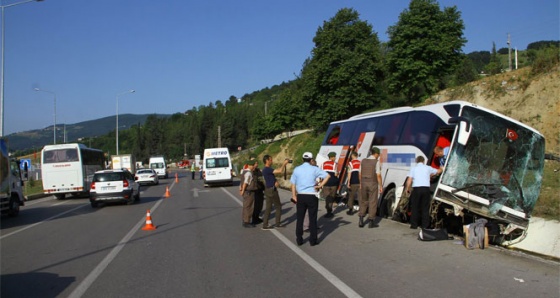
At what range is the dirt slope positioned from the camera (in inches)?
781

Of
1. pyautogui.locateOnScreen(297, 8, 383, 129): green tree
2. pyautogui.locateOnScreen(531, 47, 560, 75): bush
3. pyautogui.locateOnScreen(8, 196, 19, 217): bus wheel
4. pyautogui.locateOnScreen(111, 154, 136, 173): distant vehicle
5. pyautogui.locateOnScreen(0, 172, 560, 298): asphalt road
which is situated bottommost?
pyautogui.locateOnScreen(0, 172, 560, 298): asphalt road

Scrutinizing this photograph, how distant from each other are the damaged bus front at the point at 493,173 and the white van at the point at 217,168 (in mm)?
24585

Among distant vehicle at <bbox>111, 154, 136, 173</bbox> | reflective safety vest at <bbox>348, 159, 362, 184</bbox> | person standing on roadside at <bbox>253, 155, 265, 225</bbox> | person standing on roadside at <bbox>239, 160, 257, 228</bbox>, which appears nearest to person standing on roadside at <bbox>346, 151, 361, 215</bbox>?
reflective safety vest at <bbox>348, 159, 362, 184</bbox>

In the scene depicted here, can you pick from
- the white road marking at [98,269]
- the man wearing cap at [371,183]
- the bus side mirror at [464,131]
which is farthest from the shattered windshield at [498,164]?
the white road marking at [98,269]

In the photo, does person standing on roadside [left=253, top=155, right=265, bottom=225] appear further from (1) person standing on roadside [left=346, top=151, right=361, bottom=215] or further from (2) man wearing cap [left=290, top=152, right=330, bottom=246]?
(2) man wearing cap [left=290, top=152, right=330, bottom=246]

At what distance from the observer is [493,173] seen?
10273 mm

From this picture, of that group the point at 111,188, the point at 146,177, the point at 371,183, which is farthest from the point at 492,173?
the point at 146,177

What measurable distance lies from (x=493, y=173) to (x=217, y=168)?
83.6 ft

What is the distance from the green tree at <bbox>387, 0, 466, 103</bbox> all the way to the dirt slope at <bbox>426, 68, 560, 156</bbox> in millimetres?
6114

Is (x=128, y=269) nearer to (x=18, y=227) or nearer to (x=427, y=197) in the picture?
(x=427, y=197)

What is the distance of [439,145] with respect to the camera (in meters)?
12.1

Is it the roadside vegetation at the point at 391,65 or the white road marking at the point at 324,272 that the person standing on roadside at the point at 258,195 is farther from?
the roadside vegetation at the point at 391,65

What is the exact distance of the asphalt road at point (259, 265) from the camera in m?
6.48

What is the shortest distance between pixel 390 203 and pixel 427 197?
3.90 metres
